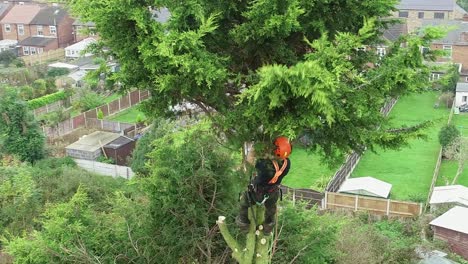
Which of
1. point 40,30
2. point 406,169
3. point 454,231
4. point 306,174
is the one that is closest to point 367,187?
point 306,174

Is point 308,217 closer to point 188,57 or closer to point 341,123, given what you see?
point 341,123

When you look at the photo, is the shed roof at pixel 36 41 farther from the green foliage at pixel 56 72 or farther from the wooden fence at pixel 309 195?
the wooden fence at pixel 309 195

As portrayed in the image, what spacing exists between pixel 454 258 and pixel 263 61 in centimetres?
1300

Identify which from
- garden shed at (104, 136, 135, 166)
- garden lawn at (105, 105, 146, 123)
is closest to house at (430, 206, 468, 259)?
garden shed at (104, 136, 135, 166)

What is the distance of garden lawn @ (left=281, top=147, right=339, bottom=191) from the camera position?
76.2ft

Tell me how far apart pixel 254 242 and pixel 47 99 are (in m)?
31.3

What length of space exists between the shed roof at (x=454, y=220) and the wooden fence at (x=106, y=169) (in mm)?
13572

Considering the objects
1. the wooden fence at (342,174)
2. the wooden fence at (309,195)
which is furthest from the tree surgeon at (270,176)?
the wooden fence at (342,174)

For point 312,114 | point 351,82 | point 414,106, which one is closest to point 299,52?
point 351,82

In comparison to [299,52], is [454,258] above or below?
below

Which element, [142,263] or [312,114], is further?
[142,263]

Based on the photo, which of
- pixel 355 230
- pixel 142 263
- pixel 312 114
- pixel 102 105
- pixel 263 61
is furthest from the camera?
pixel 102 105

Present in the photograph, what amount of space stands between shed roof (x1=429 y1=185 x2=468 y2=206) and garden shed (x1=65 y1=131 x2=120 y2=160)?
54.5 feet

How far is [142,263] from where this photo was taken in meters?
9.98
